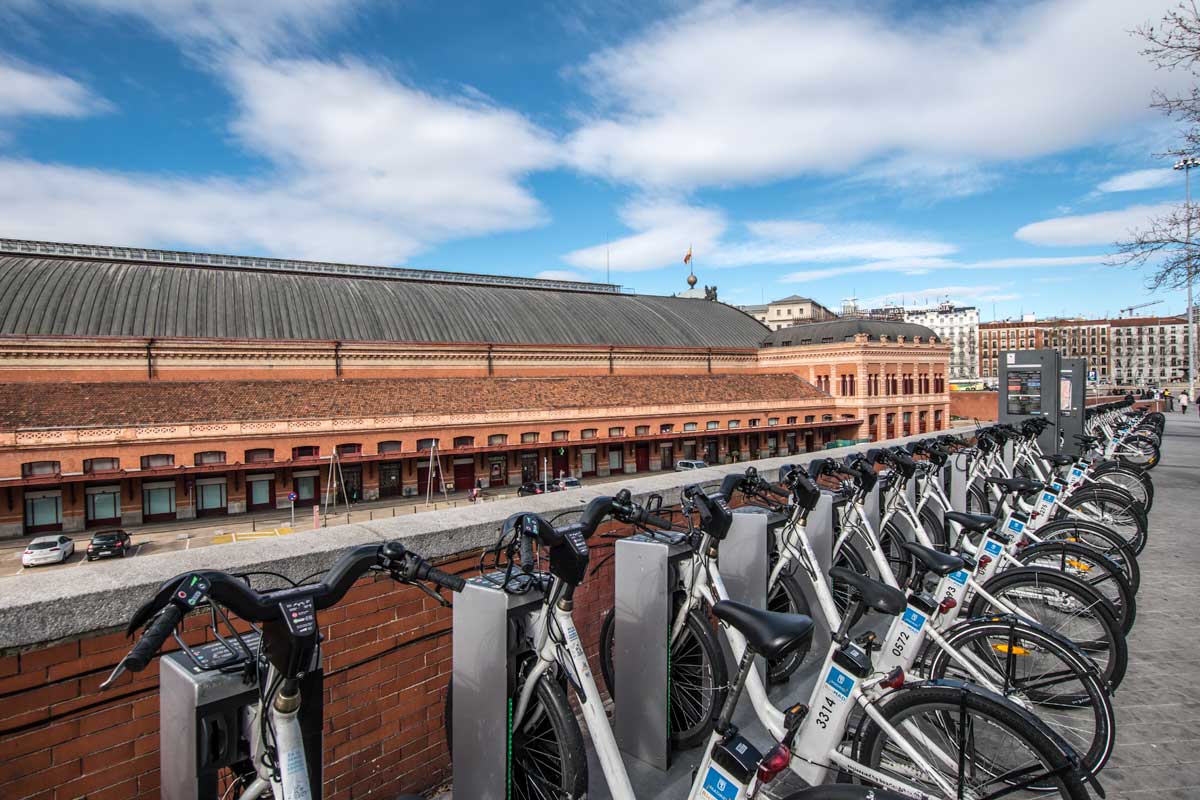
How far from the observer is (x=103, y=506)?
23.9 meters

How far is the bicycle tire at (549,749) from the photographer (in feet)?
8.10

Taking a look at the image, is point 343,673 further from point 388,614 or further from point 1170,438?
point 1170,438

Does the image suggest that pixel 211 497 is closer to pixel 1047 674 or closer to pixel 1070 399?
pixel 1070 399

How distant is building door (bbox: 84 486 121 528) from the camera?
77.4 feet

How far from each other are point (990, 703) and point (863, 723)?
53cm

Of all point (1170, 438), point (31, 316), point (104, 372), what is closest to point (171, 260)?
point (31, 316)

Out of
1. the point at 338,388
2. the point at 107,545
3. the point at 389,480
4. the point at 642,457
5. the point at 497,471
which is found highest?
the point at 338,388

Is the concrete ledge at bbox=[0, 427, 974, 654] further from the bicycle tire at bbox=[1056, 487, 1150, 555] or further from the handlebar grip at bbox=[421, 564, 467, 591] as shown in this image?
the bicycle tire at bbox=[1056, 487, 1150, 555]

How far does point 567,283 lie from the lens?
59406 mm

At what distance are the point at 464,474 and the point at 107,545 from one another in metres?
14.3

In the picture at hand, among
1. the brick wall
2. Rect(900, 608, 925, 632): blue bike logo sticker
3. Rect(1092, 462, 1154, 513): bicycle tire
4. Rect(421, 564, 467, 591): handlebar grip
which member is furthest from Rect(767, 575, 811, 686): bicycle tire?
Rect(1092, 462, 1154, 513): bicycle tire

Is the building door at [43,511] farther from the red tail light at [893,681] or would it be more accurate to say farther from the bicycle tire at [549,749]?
the red tail light at [893,681]

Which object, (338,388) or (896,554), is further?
(338,388)

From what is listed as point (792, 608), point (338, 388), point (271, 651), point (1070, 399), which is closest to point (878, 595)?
point (792, 608)
